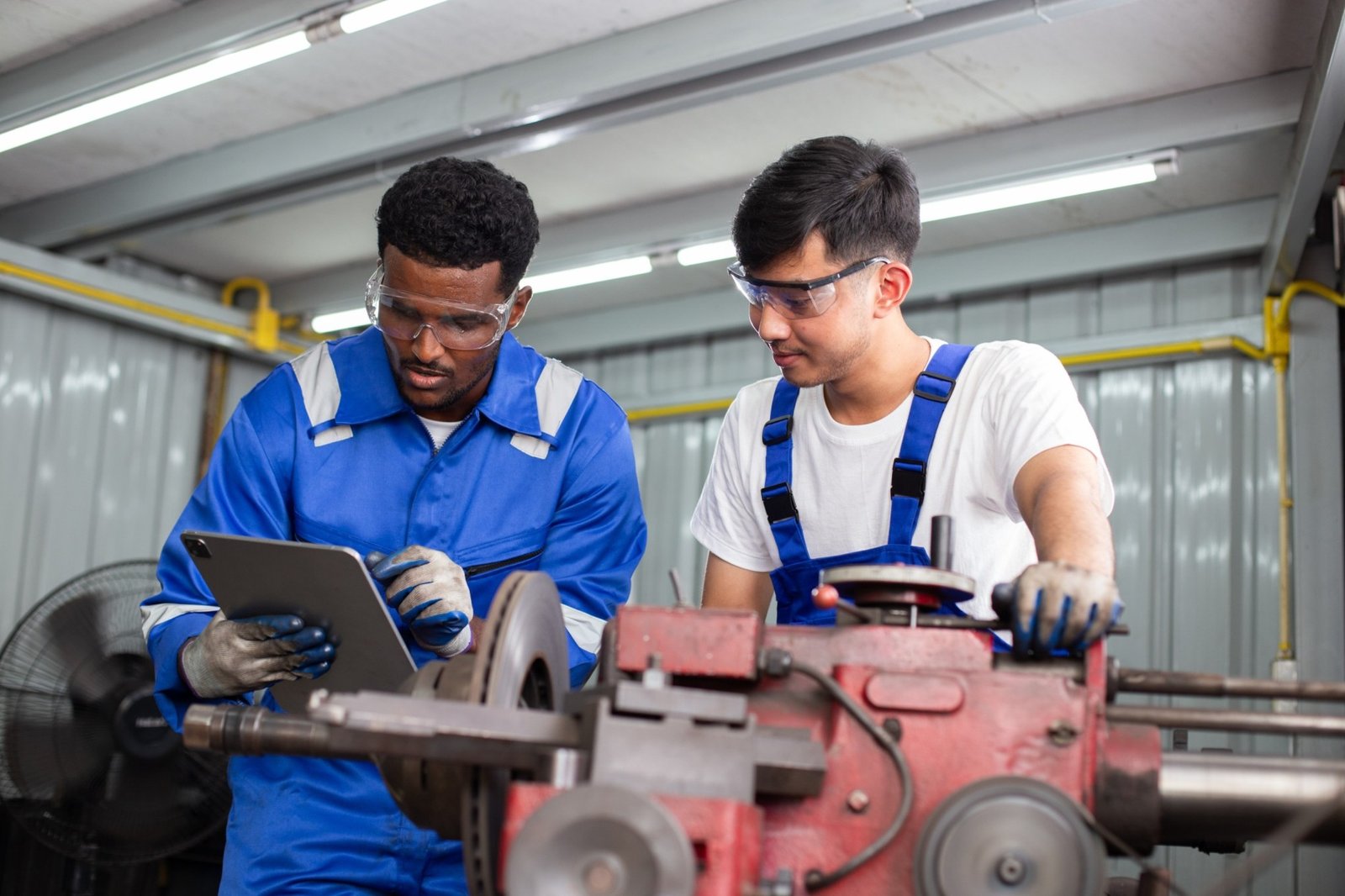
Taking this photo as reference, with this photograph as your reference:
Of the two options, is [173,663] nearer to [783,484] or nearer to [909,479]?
[783,484]

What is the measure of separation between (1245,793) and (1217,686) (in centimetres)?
18

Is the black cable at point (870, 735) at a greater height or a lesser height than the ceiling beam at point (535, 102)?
lesser

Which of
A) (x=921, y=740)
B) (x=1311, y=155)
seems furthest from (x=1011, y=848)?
(x=1311, y=155)

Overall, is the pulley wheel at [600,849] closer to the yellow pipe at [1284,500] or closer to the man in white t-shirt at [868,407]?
the man in white t-shirt at [868,407]

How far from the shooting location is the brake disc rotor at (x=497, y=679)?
1.21 m

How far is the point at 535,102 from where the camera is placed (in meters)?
3.91

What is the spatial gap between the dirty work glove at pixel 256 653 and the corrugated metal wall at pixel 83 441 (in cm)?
404

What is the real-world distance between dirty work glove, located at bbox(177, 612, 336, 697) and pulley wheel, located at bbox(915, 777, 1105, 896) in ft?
2.90

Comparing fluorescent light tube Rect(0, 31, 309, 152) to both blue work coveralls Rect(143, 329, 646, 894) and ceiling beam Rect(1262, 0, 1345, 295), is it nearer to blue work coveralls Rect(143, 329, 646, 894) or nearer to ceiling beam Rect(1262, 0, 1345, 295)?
blue work coveralls Rect(143, 329, 646, 894)

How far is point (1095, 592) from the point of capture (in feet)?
4.19

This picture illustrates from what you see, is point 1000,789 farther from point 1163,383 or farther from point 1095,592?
point 1163,383

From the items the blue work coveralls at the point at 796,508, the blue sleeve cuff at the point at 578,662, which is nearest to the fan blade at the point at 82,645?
the blue sleeve cuff at the point at 578,662

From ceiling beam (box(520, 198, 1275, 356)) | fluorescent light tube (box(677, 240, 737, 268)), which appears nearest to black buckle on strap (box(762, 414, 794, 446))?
fluorescent light tube (box(677, 240, 737, 268))

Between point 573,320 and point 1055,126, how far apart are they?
263 centimetres
